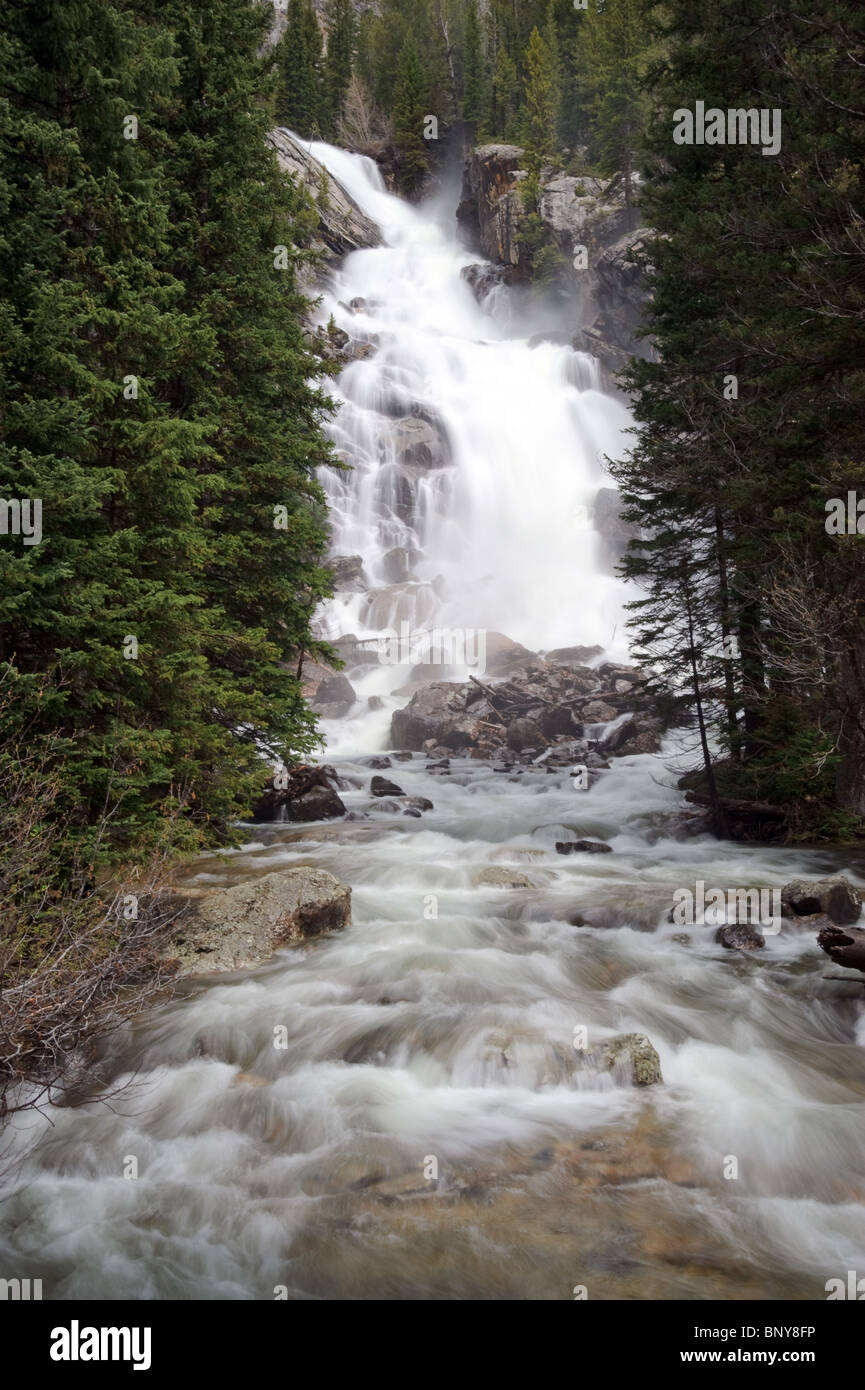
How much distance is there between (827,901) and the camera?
29.8ft

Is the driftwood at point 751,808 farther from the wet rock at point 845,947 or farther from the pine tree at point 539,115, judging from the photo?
the pine tree at point 539,115

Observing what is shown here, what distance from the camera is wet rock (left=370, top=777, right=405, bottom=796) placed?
18.4m

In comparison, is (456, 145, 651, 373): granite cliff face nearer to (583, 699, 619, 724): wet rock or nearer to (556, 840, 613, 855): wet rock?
(583, 699, 619, 724): wet rock

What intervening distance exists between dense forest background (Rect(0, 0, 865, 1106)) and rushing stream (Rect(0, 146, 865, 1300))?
50.8 inches

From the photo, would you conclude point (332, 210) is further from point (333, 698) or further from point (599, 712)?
point (599, 712)

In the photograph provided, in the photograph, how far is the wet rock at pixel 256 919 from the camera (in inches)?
322

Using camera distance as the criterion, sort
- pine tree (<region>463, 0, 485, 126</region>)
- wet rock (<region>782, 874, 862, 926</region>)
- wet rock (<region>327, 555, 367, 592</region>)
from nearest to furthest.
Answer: wet rock (<region>782, 874, 862, 926</region>) < wet rock (<region>327, 555, 367, 592</region>) < pine tree (<region>463, 0, 485, 126</region>)

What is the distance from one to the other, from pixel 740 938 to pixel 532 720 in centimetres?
1560

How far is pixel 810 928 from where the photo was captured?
8.96 m

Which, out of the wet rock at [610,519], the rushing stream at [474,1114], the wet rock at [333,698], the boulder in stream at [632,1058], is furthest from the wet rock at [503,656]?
the boulder in stream at [632,1058]

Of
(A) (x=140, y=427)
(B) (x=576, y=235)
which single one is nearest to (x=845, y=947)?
(A) (x=140, y=427)

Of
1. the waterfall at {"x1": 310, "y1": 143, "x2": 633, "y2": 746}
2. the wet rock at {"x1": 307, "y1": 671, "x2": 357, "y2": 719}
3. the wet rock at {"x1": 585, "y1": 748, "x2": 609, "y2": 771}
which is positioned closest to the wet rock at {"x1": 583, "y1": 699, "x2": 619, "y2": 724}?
the wet rock at {"x1": 585, "y1": 748, "x2": 609, "y2": 771}

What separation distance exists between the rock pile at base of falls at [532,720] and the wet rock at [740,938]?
11.8 metres

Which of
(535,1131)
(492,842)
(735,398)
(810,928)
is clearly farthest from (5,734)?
(735,398)
